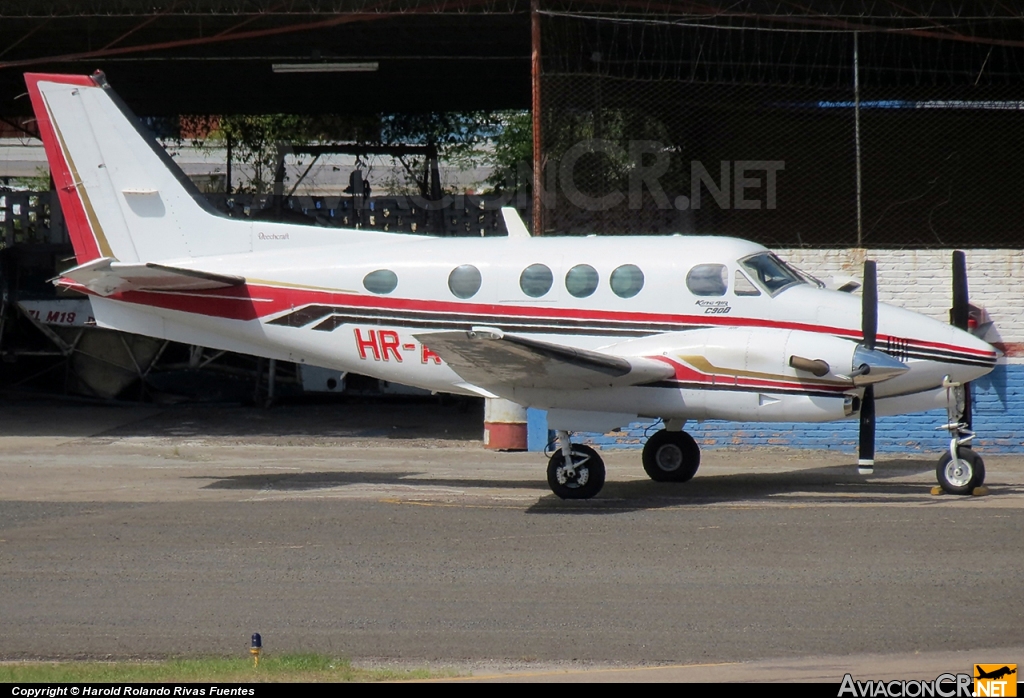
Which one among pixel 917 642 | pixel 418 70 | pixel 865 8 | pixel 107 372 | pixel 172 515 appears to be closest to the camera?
pixel 917 642

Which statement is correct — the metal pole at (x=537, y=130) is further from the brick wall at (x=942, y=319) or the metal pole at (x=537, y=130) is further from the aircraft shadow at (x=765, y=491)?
the aircraft shadow at (x=765, y=491)

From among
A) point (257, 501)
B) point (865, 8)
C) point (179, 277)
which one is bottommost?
point (257, 501)

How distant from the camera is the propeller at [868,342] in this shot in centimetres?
1153

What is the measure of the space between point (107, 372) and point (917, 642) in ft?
59.2

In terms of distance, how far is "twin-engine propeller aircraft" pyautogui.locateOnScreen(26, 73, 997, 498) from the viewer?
38.7 feet

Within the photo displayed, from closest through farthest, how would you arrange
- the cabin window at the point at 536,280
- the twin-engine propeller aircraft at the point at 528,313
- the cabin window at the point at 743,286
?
1. the twin-engine propeller aircraft at the point at 528,313
2. the cabin window at the point at 743,286
3. the cabin window at the point at 536,280

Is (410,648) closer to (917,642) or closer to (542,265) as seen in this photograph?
(917,642)

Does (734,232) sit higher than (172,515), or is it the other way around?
(734,232)

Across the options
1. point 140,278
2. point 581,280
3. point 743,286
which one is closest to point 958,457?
point 743,286

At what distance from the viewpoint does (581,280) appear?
41.5 ft

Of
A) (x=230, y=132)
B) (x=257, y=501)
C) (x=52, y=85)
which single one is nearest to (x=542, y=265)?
(x=257, y=501)

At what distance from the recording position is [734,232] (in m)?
24.6

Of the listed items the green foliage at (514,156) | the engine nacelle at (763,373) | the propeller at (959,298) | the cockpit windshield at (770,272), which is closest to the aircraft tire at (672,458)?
the engine nacelle at (763,373)

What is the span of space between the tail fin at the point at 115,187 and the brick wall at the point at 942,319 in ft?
21.5
